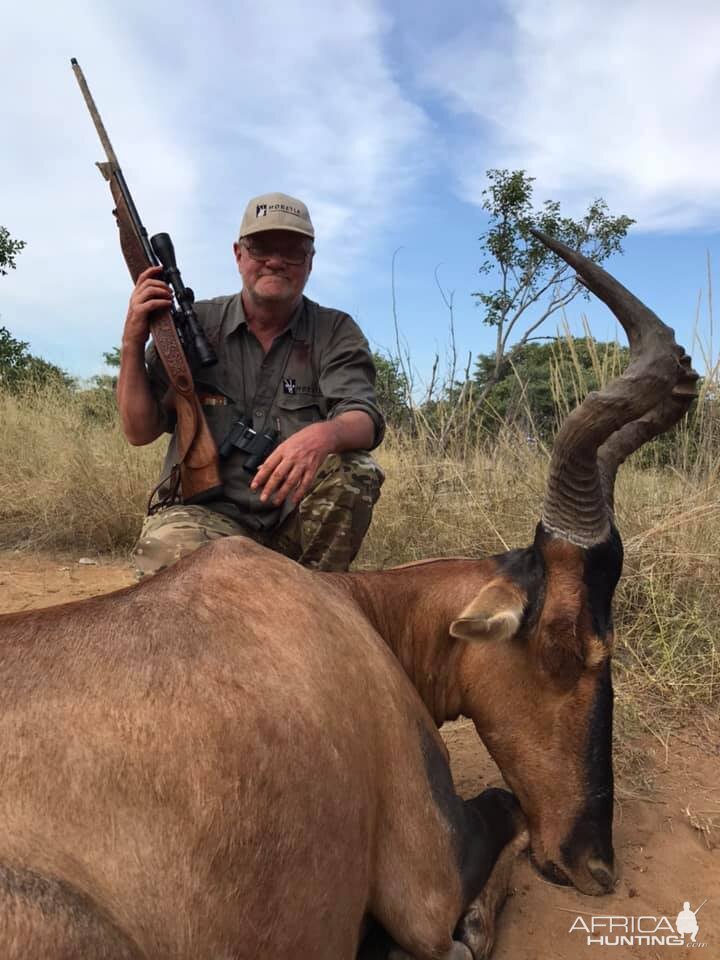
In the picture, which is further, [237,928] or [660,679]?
[660,679]


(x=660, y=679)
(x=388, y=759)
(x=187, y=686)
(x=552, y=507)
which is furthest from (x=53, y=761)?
(x=660, y=679)

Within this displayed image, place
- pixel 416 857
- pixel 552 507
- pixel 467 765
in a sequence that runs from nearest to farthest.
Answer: pixel 416 857, pixel 552 507, pixel 467 765

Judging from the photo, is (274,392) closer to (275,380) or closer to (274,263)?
(275,380)

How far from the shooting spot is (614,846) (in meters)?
3.37

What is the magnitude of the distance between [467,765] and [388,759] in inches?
64.8

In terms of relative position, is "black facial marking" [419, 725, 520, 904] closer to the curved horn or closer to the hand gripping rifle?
the curved horn

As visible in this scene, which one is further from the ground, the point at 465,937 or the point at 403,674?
the point at 403,674

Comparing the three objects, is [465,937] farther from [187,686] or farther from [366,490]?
[366,490]

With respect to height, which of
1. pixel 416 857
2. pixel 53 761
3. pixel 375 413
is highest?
pixel 375 413

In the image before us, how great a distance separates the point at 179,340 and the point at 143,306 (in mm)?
279

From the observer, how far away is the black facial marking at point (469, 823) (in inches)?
106

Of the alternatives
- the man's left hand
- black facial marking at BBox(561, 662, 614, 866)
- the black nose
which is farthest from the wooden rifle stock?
the black nose

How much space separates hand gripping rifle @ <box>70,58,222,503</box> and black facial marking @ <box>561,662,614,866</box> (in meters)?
2.53

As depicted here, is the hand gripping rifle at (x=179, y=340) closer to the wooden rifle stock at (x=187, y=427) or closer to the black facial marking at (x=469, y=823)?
the wooden rifle stock at (x=187, y=427)
